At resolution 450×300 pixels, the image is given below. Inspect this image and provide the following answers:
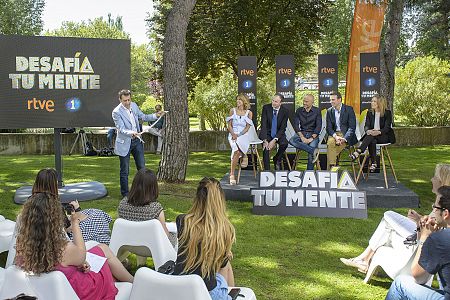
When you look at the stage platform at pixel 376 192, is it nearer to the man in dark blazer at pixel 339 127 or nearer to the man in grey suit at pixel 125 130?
the man in dark blazer at pixel 339 127

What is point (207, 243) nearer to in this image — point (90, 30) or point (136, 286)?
point (136, 286)

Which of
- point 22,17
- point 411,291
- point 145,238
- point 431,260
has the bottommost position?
point 411,291

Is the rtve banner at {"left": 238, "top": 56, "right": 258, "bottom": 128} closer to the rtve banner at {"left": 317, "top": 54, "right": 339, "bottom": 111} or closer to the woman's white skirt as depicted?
the rtve banner at {"left": 317, "top": 54, "right": 339, "bottom": 111}

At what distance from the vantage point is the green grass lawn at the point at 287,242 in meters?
5.15

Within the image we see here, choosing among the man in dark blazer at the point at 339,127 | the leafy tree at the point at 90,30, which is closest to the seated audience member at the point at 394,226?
the man in dark blazer at the point at 339,127

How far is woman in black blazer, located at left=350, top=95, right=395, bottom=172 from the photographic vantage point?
9.63 metres

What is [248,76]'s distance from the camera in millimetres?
12383

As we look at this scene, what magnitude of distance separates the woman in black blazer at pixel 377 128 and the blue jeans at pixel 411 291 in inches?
234

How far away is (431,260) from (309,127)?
6754mm

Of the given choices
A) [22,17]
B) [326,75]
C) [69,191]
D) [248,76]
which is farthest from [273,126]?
[22,17]

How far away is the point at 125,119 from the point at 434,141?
13751 mm

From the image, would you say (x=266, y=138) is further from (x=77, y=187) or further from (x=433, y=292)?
(x=433, y=292)

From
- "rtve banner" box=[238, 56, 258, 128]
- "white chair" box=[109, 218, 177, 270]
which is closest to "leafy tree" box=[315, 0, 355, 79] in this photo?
"rtve banner" box=[238, 56, 258, 128]

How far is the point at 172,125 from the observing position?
9828 mm
